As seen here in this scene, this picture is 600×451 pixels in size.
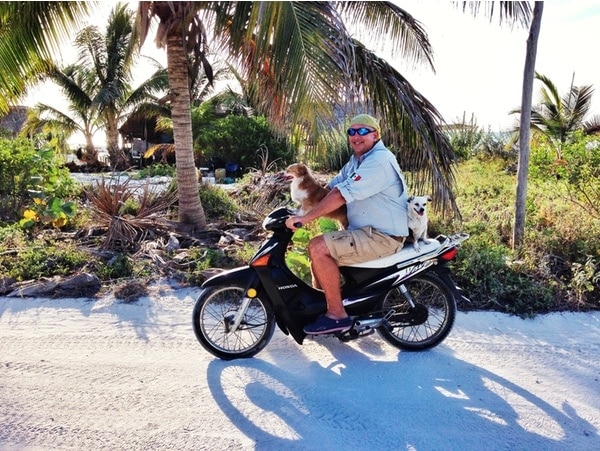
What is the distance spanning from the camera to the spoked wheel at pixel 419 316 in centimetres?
370

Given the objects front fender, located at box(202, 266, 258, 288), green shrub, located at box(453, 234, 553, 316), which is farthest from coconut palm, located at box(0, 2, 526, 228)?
front fender, located at box(202, 266, 258, 288)

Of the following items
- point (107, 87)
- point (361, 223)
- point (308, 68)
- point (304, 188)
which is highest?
point (107, 87)

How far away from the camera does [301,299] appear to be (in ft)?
11.8

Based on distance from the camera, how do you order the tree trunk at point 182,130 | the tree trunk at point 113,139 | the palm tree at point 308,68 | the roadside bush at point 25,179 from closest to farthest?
the palm tree at point 308,68, the tree trunk at point 182,130, the roadside bush at point 25,179, the tree trunk at point 113,139

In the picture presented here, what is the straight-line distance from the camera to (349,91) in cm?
435

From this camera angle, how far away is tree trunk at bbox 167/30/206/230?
6.59m

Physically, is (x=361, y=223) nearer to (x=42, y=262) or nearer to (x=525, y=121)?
(x=525, y=121)

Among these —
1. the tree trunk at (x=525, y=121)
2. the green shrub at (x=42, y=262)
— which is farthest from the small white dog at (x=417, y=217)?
the green shrub at (x=42, y=262)

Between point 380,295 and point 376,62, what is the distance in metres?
3.13

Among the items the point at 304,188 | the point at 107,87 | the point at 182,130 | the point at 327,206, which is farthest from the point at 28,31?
the point at 107,87

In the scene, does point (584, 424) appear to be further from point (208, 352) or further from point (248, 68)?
point (248, 68)

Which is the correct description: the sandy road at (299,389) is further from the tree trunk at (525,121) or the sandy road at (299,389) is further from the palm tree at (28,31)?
the palm tree at (28,31)

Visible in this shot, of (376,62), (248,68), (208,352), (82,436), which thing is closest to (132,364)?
(208,352)

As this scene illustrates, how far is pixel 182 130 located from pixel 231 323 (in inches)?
155
